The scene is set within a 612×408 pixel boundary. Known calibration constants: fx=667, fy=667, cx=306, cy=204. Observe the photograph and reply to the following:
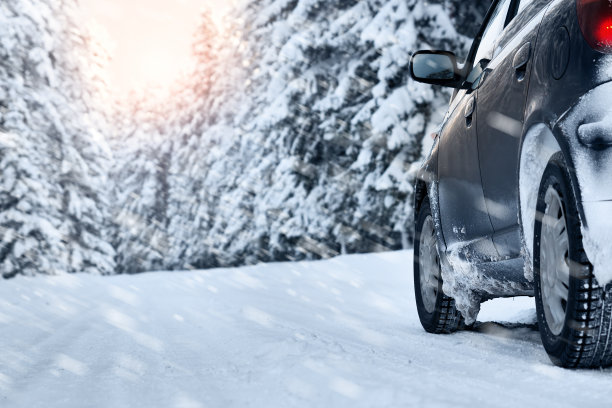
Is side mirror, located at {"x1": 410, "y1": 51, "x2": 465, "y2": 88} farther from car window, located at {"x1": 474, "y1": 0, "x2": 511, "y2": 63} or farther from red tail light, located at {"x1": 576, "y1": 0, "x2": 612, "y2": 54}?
red tail light, located at {"x1": 576, "y1": 0, "x2": 612, "y2": 54}

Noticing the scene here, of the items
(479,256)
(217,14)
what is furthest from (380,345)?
(217,14)

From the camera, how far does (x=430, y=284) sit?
15.5ft

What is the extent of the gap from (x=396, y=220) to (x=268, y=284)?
4101 millimetres

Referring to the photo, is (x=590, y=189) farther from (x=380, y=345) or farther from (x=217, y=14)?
(x=217, y=14)

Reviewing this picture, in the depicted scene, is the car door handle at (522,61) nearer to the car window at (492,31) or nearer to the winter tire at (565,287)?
the winter tire at (565,287)

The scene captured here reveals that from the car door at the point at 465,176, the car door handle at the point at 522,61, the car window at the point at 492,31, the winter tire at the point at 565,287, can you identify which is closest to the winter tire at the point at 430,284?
the car door at the point at 465,176

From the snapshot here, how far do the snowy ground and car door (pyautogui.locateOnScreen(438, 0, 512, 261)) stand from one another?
0.63 m

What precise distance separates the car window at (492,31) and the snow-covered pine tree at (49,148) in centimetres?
1600

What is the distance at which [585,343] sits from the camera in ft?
8.27

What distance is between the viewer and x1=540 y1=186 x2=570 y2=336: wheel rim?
2.58 meters

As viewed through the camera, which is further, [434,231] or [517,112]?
[434,231]

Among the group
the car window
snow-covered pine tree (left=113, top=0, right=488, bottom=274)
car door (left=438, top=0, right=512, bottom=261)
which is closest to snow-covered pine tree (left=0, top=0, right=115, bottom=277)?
snow-covered pine tree (left=113, top=0, right=488, bottom=274)

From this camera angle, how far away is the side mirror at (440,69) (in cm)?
412

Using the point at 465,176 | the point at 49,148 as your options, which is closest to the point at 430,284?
the point at 465,176
